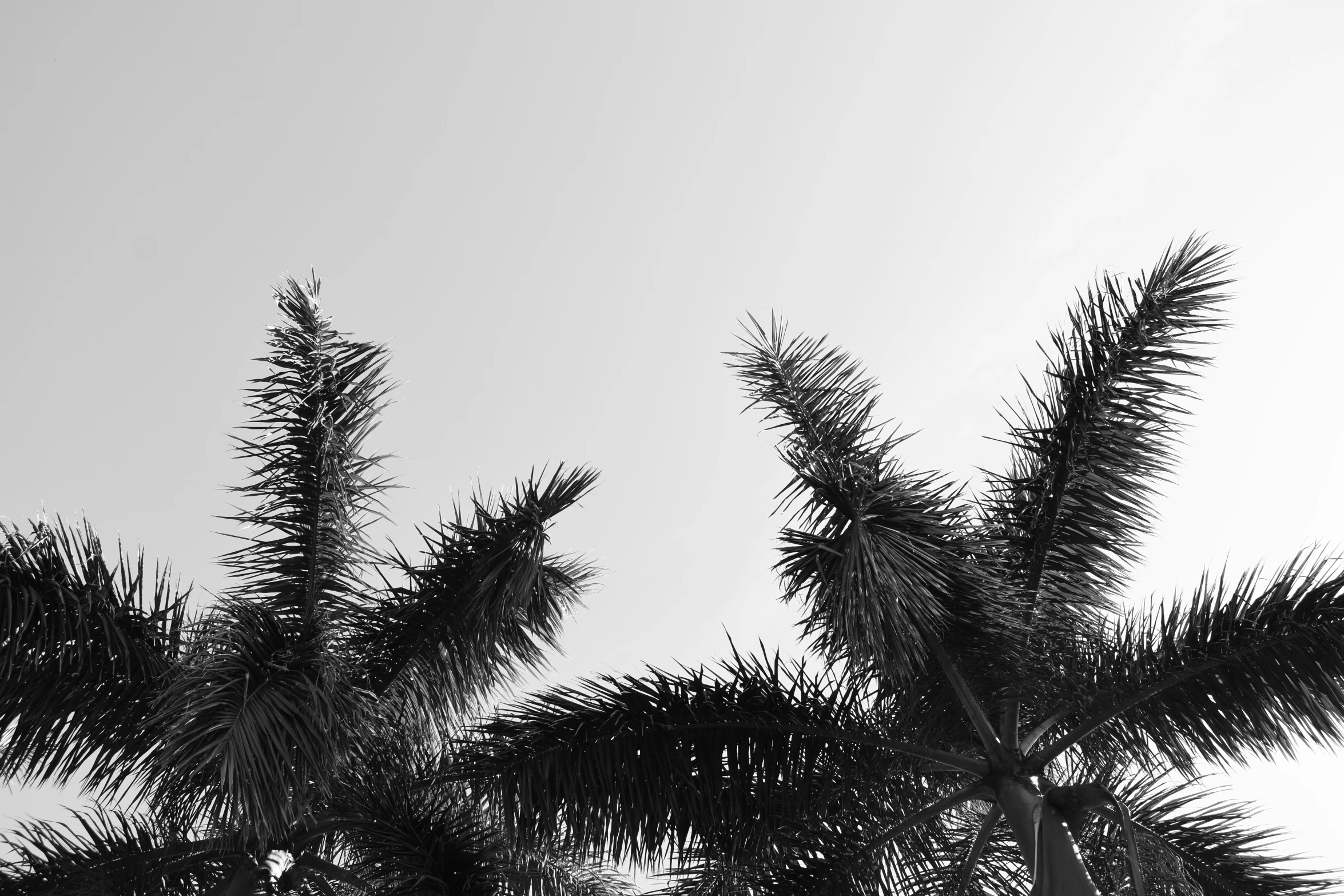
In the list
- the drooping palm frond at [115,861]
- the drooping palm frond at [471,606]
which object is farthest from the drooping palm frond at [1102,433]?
the drooping palm frond at [115,861]

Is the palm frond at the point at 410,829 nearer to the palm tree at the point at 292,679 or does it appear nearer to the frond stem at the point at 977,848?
the palm tree at the point at 292,679

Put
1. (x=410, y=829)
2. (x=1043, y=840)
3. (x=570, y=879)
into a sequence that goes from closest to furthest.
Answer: (x=1043, y=840) → (x=410, y=829) → (x=570, y=879)

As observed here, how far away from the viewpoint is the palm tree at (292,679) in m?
7.30

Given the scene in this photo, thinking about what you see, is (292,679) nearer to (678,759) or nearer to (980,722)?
(678,759)

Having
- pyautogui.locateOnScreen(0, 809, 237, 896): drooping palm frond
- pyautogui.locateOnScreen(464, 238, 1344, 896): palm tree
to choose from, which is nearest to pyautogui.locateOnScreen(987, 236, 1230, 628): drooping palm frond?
pyautogui.locateOnScreen(464, 238, 1344, 896): palm tree

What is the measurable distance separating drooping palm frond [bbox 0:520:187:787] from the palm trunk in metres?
5.78

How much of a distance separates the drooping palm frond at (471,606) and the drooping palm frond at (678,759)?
95cm

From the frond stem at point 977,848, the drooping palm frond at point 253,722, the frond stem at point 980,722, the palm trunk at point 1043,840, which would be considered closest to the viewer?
the drooping palm frond at point 253,722

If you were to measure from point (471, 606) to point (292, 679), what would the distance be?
1.49m

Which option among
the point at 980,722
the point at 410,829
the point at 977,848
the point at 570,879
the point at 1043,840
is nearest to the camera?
the point at 1043,840

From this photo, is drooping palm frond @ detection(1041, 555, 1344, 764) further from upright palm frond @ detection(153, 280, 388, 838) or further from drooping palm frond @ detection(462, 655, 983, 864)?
upright palm frond @ detection(153, 280, 388, 838)

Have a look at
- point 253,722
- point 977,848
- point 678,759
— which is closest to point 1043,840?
point 977,848

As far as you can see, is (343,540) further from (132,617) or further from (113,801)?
(113,801)

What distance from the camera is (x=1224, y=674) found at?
25.6 ft
